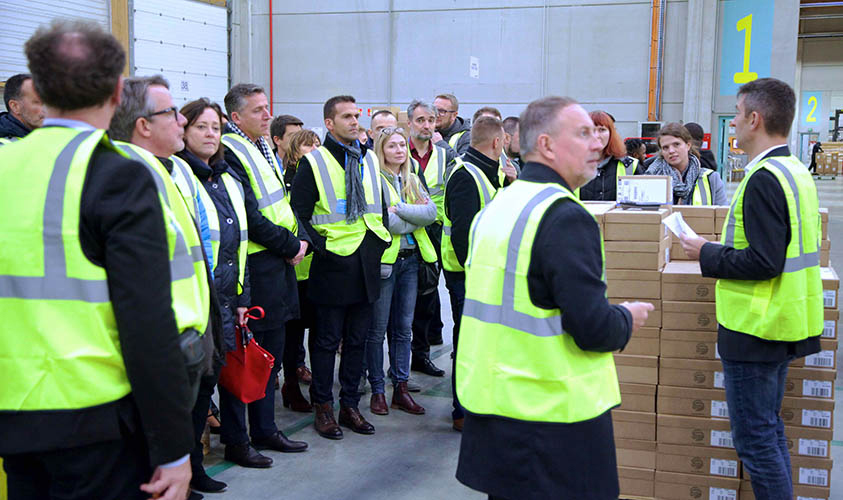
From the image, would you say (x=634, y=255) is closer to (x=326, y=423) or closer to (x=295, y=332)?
(x=326, y=423)

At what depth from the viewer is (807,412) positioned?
3236 millimetres

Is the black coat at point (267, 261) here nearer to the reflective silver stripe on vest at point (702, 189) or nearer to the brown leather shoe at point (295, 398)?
the brown leather shoe at point (295, 398)

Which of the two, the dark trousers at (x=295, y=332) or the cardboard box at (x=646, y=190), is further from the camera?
the dark trousers at (x=295, y=332)

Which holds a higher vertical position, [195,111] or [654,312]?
[195,111]

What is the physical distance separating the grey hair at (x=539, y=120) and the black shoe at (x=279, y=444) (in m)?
2.50

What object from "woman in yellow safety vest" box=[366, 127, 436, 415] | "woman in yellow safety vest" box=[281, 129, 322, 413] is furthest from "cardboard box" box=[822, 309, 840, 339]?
"woman in yellow safety vest" box=[281, 129, 322, 413]

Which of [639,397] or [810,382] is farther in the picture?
[639,397]

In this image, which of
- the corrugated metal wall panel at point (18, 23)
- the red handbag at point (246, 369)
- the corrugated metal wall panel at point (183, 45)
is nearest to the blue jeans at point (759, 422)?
the red handbag at point (246, 369)

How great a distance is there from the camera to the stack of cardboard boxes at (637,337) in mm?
3268

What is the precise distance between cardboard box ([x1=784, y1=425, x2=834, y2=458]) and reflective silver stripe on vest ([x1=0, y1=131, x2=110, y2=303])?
285 centimetres

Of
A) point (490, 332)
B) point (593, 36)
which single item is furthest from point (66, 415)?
point (593, 36)

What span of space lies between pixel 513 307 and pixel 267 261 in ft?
6.84

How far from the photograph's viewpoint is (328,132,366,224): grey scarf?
167 inches

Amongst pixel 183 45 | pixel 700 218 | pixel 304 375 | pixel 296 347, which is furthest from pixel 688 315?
pixel 183 45
